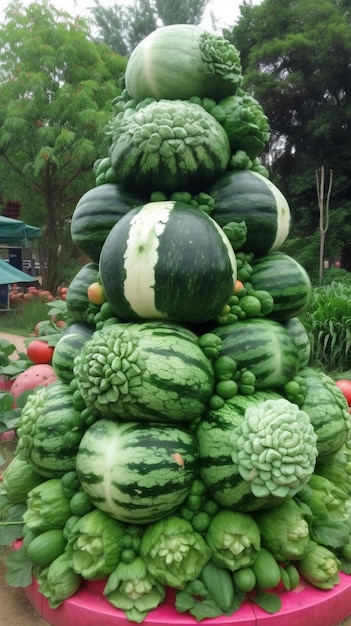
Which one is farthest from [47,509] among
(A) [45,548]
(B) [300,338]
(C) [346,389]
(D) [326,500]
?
(C) [346,389]

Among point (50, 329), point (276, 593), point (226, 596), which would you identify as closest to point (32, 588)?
point (226, 596)

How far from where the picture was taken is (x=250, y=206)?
2664 mm

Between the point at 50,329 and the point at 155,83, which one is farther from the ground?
the point at 155,83

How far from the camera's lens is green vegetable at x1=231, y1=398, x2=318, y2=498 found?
1940 millimetres

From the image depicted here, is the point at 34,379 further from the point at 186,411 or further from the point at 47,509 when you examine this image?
the point at 186,411

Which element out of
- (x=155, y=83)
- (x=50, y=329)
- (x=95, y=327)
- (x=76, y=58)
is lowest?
(x=50, y=329)

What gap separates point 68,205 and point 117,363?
1518 cm

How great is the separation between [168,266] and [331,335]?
Result: 5166 mm

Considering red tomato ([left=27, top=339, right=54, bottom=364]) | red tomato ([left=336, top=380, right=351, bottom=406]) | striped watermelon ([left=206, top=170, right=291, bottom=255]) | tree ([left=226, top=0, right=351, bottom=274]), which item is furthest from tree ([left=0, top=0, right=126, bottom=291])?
striped watermelon ([left=206, top=170, right=291, bottom=255])

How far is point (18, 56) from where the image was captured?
14.3m

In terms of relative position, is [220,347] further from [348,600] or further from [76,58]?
[76,58]

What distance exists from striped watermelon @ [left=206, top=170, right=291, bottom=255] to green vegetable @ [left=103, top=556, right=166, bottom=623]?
1724 millimetres

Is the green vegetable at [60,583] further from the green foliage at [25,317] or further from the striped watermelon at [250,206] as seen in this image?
the green foliage at [25,317]

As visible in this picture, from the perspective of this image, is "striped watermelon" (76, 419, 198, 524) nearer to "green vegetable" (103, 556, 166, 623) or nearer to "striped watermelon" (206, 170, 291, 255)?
"green vegetable" (103, 556, 166, 623)
